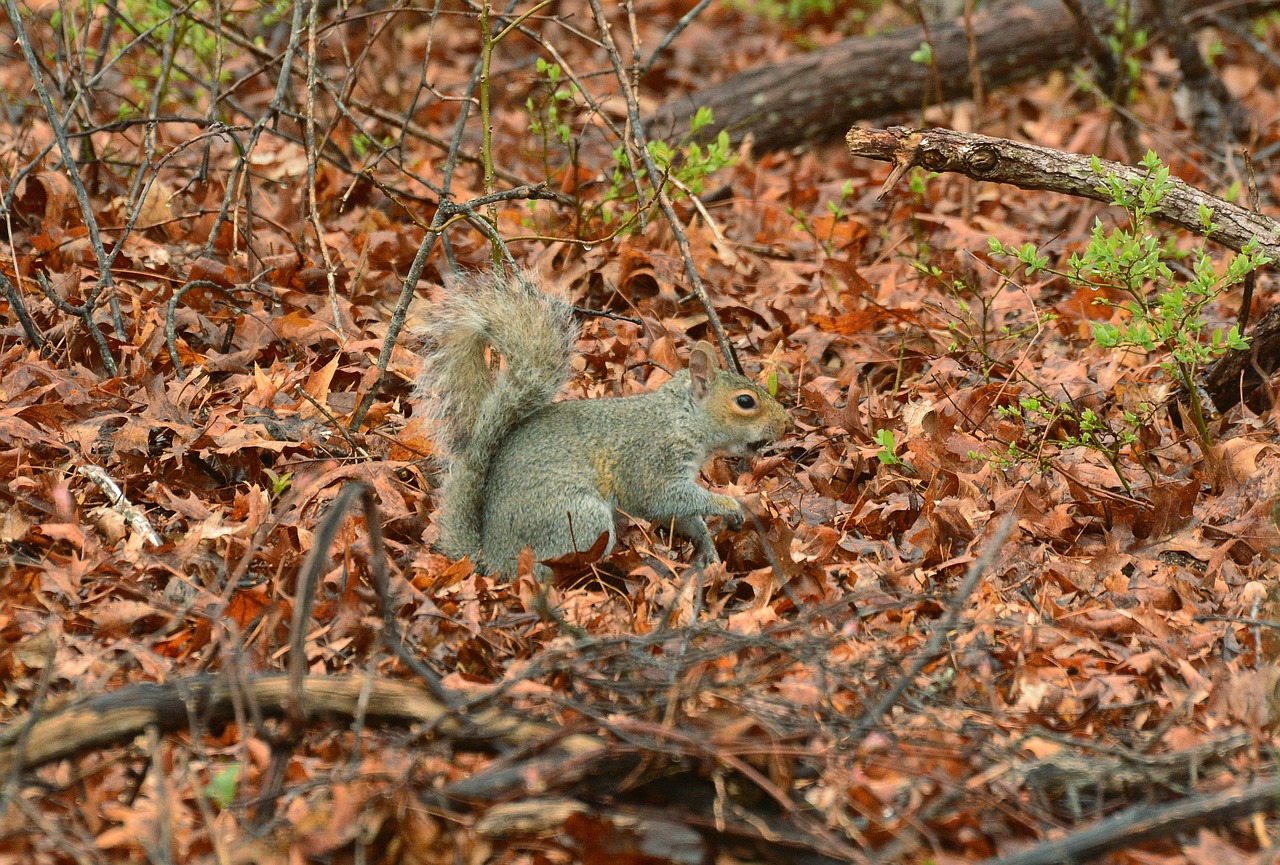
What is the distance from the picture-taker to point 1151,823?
214 centimetres

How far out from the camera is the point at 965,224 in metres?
6.28

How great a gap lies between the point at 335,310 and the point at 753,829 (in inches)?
113

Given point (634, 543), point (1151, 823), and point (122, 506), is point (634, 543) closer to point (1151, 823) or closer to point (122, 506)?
point (122, 506)

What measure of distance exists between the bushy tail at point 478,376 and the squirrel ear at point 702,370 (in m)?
0.45

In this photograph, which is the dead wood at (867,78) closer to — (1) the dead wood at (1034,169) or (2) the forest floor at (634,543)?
(2) the forest floor at (634,543)

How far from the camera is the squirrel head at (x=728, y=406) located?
412cm

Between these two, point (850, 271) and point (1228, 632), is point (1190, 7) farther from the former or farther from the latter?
point (1228, 632)

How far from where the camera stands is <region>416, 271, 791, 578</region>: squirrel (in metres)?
3.73

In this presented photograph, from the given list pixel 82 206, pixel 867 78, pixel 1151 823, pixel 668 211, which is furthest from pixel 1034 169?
pixel 867 78

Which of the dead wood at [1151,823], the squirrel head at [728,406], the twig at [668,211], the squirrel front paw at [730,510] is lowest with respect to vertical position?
the squirrel front paw at [730,510]

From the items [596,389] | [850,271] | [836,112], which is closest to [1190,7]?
[836,112]

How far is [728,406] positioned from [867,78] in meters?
4.07

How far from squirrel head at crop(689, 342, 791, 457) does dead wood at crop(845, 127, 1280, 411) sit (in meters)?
0.79

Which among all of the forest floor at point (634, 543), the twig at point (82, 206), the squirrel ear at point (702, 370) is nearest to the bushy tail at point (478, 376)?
the forest floor at point (634, 543)
